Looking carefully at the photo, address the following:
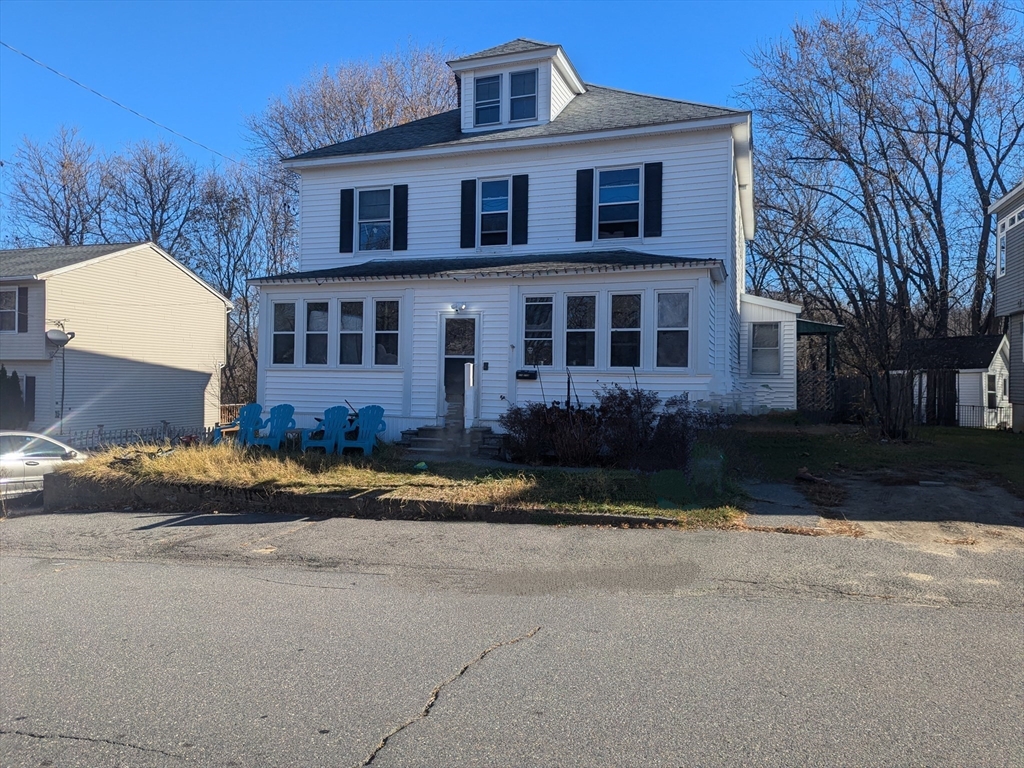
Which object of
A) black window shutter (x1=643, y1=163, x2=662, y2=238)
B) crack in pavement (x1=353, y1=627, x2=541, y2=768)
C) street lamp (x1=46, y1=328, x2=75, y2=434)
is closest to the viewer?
crack in pavement (x1=353, y1=627, x2=541, y2=768)

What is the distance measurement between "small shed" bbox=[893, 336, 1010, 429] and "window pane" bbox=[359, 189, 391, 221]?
67.7 feet

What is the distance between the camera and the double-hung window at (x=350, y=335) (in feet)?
53.2

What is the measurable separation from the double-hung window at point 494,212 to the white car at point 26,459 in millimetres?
9375

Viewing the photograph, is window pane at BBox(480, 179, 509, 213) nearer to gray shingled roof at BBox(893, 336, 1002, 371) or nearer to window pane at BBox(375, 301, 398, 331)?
window pane at BBox(375, 301, 398, 331)

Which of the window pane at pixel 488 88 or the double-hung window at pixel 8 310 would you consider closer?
the window pane at pixel 488 88

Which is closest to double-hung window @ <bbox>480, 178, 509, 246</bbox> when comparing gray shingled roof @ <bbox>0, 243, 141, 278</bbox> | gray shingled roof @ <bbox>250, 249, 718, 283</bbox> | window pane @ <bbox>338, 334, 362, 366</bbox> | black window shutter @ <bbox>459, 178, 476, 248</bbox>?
black window shutter @ <bbox>459, 178, 476, 248</bbox>

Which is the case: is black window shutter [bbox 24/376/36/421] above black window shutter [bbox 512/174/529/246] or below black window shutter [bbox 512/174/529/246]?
below

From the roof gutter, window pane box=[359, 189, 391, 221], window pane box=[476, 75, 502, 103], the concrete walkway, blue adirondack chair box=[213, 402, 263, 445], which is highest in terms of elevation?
window pane box=[476, 75, 502, 103]

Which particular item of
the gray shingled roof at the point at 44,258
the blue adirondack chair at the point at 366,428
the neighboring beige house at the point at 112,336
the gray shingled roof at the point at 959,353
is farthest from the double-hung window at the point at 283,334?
the gray shingled roof at the point at 959,353

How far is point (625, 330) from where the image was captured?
14523 millimetres

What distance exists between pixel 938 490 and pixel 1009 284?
59.0 ft

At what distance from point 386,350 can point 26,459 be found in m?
7.15

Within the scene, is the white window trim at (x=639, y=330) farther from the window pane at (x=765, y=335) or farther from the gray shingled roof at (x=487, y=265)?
the window pane at (x=765, y=335)

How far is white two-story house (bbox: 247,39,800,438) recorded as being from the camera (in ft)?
47.8
